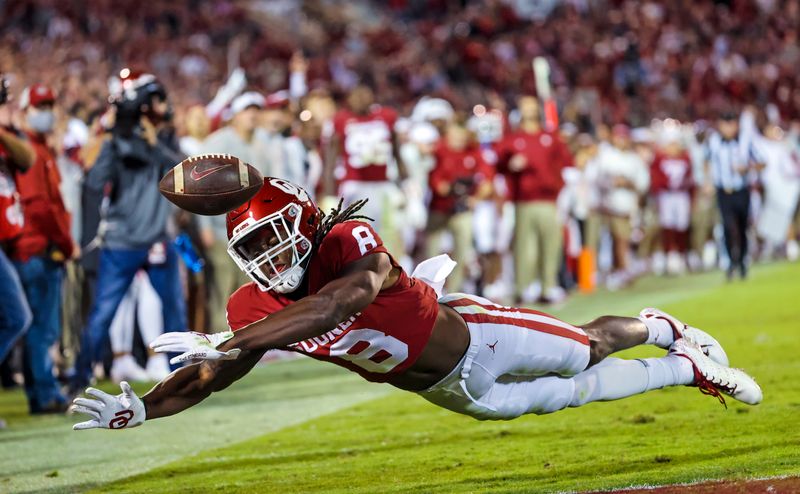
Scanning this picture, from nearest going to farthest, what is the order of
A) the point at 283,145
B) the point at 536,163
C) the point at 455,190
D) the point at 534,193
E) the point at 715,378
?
1. the point at 715,378
2. the point at 283,145
3. the point at 455,190
4. the point at 536,163
5. the point at 534,193

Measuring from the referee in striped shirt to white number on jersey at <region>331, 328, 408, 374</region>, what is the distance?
11526mm

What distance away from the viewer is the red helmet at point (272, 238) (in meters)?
4.33

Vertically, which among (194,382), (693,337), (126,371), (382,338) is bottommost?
(126,371)

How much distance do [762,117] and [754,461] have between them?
63.0ft

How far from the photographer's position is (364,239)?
4516mm

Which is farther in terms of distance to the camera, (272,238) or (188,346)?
(272,238)

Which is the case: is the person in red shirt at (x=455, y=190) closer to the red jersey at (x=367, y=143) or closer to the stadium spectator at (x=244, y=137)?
the red jersey at (x=367, y=143)

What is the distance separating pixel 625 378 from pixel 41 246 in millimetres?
4597

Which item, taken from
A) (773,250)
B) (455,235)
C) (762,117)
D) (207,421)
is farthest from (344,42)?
(207,421)

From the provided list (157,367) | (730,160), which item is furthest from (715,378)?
(730,160)

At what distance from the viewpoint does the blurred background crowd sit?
8.39 meters

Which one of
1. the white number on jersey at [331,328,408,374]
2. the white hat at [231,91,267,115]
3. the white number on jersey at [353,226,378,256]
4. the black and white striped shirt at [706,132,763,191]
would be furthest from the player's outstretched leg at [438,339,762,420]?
the black and white striped shirt at [706,132,763,191]

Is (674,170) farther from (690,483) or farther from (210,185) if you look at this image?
(210,185)

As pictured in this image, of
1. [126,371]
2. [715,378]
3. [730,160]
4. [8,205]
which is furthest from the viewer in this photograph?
[730,160]
